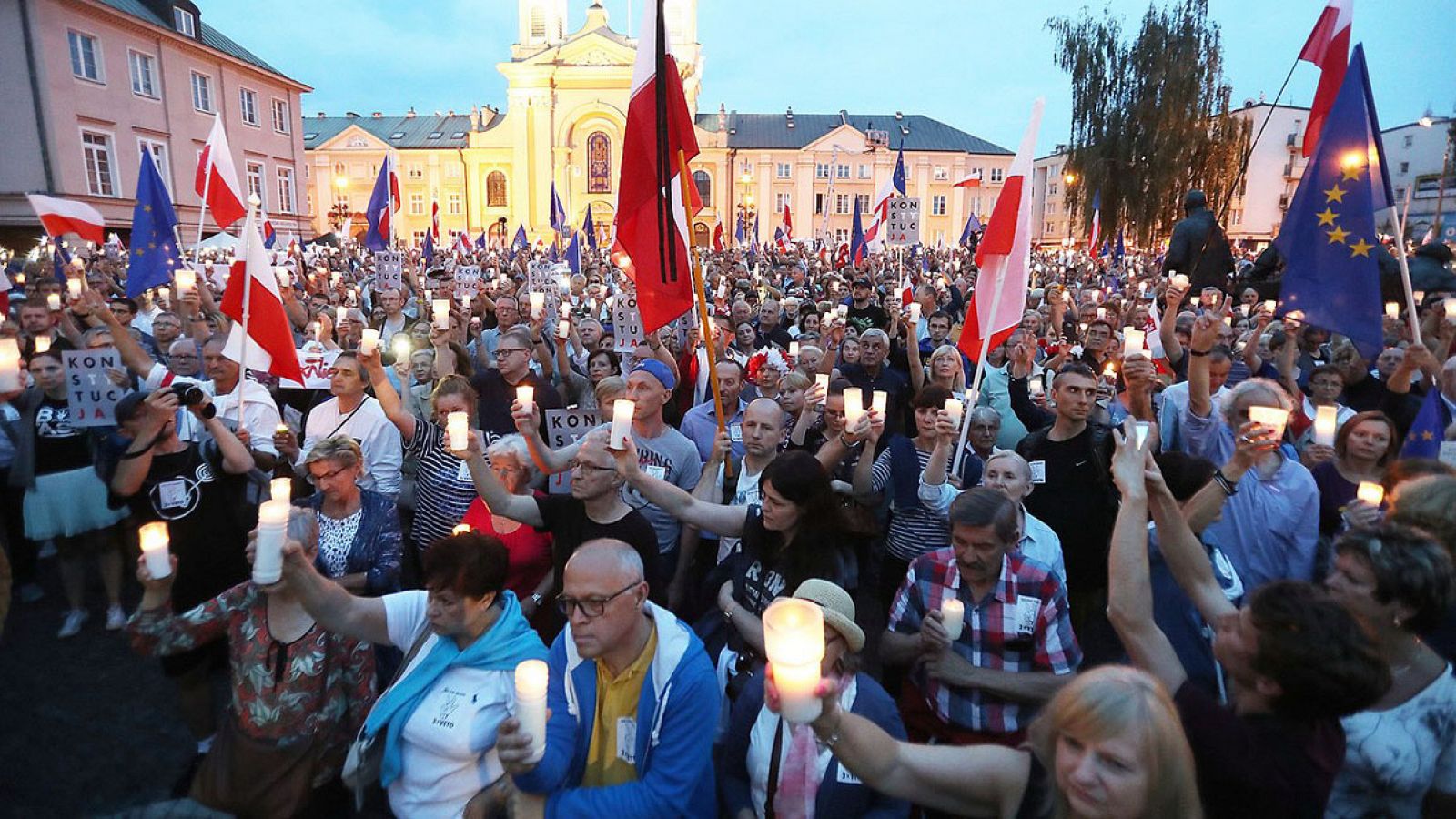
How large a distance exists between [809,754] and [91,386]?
476cm

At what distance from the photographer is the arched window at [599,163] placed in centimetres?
6138

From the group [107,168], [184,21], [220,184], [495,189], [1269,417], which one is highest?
[184,21]

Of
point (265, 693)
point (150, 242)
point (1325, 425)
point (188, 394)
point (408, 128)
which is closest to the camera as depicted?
point (265, 693)

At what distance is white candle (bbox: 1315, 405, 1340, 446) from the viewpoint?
3.50 metres

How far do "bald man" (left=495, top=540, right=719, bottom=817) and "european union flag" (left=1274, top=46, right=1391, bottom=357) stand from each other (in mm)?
4002

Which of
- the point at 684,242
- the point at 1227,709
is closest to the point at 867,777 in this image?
the point at 1227,709

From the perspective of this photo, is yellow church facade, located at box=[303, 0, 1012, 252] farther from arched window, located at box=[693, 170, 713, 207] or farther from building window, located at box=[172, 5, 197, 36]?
building window, located at box=[172, 5, 197, 36]

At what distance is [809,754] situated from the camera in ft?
7.73

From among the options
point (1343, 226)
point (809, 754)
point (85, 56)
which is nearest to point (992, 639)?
point (809, 754)

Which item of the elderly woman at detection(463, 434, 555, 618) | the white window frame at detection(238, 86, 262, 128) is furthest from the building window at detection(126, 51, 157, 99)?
the elderly woman at detection(463, 434, 555, 618)

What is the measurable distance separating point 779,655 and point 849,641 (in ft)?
3.29

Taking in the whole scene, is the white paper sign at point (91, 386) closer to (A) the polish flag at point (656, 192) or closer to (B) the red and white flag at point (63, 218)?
(A) the polish flag at point (656, 192)

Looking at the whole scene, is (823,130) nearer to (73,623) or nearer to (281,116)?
(281,116)

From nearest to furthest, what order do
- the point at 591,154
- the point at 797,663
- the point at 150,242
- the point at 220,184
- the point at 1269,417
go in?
the point at 797,663
the point at 1269,417
the point at 220,184
the point at 150,242
the point at 591,154
